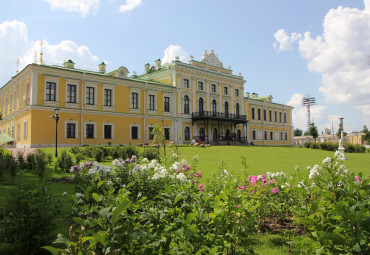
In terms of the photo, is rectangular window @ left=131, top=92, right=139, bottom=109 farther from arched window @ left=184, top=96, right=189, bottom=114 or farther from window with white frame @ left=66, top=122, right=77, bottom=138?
arched window @ left=184, top=96, right=189, bottom=114

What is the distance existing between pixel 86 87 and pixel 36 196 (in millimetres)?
25114

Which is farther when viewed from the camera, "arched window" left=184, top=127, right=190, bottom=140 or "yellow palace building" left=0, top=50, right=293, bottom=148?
"arched window" left=184, top=127, right=190, bottom=140

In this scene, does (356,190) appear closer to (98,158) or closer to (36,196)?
(36,196)

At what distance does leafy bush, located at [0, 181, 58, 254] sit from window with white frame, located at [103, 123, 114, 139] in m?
25.0

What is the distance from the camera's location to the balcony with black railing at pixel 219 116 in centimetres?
3457

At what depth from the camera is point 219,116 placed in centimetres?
3694

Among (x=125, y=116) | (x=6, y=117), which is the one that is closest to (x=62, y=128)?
(x=125, y=116)

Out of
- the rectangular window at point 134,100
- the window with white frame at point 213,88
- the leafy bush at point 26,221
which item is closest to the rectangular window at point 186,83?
the window with white frame at point 213,88

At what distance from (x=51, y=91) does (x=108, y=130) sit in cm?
630

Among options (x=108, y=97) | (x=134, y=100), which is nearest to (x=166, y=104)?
(x=134, y=100)

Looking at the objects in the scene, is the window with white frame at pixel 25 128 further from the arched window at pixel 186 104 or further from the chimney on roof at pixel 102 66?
the arched window at pixel 186 104

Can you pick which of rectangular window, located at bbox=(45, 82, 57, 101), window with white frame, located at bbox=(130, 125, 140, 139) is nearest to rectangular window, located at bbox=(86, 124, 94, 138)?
rectangular window, located at bbox=(45, 82, 57, 101)

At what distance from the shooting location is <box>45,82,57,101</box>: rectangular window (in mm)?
24188

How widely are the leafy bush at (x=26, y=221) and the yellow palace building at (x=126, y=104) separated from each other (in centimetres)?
1742
